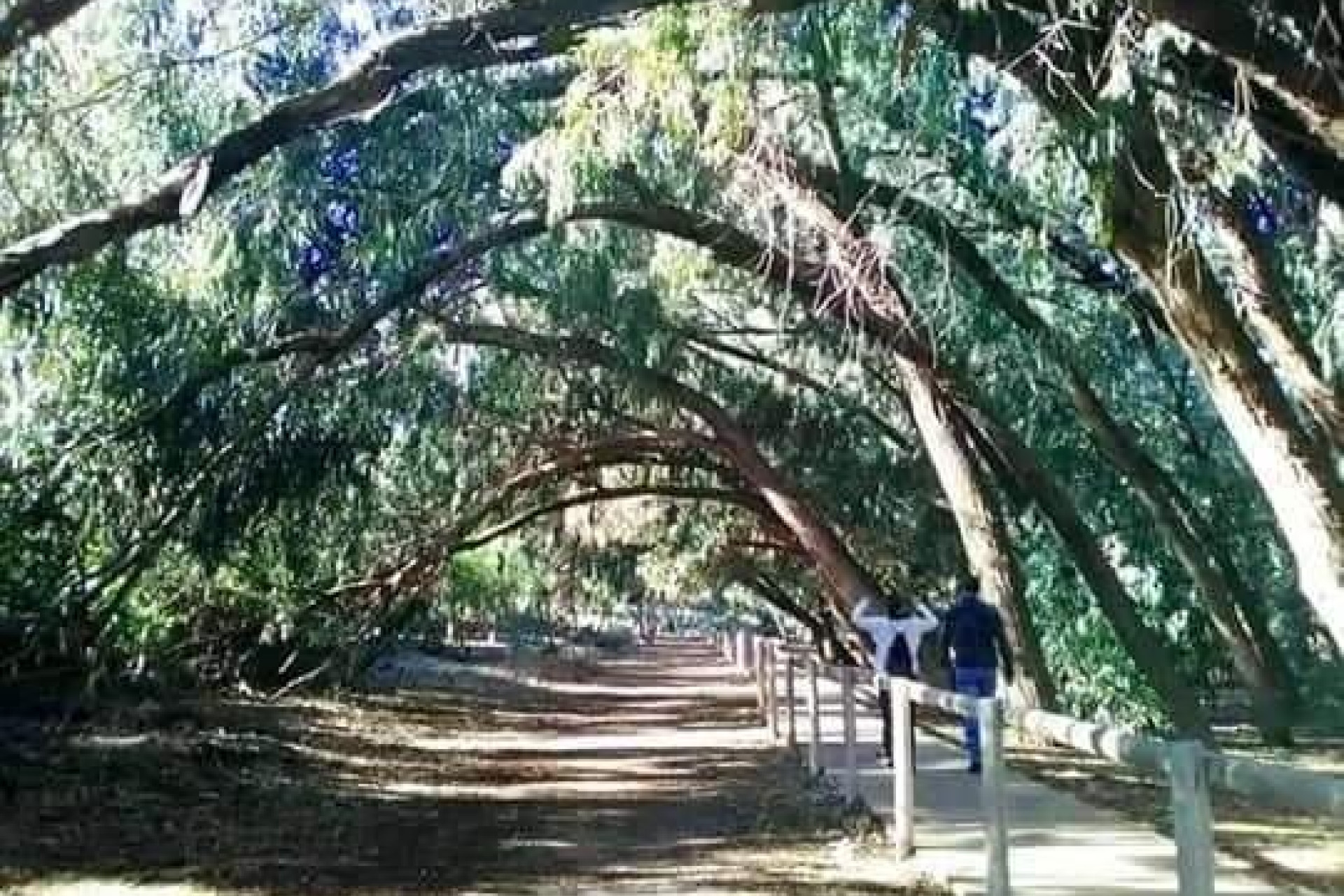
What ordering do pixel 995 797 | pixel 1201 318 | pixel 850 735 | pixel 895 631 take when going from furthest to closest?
pixel 895 631, pixel 850 735, pixel 1201 318, pixel 995 797

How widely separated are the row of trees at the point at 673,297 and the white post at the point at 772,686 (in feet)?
5.03

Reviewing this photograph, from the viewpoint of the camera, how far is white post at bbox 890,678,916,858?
40.1 ft

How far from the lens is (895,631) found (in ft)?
62.0

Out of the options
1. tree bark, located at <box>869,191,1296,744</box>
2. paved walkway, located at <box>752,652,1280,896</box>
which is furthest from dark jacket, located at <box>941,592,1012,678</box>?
tree bark, located at <box>869,191,1296,744</box>

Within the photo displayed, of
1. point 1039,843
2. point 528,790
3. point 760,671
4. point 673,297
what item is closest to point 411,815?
point 528,790

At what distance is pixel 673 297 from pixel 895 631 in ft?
13.7

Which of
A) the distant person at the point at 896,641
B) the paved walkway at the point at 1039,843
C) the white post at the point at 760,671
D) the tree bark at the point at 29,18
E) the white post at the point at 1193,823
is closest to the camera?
the white post at the point at 1193,823

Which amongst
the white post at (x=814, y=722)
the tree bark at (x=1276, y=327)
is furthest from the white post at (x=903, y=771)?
the white post at (x=814, y=722)

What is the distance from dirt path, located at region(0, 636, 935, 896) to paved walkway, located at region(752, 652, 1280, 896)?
559mm

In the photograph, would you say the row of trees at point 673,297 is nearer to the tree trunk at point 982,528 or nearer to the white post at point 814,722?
the tree trunk at point 982,528

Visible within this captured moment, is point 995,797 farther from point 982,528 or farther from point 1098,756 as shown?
point 982,528

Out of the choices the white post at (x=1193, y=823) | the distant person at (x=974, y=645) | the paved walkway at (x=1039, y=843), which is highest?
the distant person at (x=974, y=645)

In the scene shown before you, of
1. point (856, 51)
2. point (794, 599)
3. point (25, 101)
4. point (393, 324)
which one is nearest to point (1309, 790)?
point (856, 51)

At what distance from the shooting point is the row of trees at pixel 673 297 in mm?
9375
